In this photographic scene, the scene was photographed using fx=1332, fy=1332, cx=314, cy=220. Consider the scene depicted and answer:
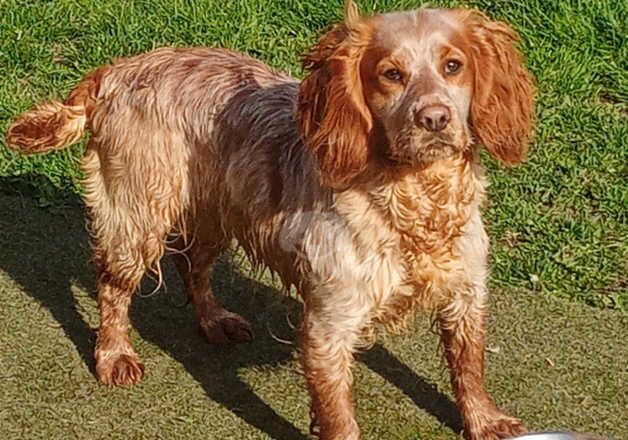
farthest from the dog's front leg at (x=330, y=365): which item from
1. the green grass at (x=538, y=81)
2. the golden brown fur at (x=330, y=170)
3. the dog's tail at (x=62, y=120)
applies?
the green grass at (x=538, y=81)

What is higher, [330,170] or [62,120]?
[330,170]

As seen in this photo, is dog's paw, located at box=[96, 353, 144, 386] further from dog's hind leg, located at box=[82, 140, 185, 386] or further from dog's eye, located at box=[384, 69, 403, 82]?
dog's eye, located at box=[384, 69, 403, 82]

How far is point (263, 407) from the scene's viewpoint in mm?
5246

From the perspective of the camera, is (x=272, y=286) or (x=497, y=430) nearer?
(x=497, y=430)

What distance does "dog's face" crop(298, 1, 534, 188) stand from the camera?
4.21 meters

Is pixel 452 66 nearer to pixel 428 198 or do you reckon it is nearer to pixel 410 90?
pixel 410 90

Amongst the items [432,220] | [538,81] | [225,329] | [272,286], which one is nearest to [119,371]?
[225,329]

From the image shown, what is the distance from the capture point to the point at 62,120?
531cm

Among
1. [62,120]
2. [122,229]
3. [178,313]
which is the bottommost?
[178,313]

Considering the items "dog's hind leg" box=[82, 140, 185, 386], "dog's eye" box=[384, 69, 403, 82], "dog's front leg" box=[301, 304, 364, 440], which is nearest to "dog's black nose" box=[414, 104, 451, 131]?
"dog's eye" box=[384, 69, 403, 82]

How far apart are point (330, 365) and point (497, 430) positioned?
2.41 feet

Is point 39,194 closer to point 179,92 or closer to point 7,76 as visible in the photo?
point 7,76

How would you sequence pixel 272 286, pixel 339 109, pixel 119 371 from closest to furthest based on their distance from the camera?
pixel 339 109, pixel 119 371, pixel 272 286

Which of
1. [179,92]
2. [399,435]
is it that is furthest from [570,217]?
[179,92]
